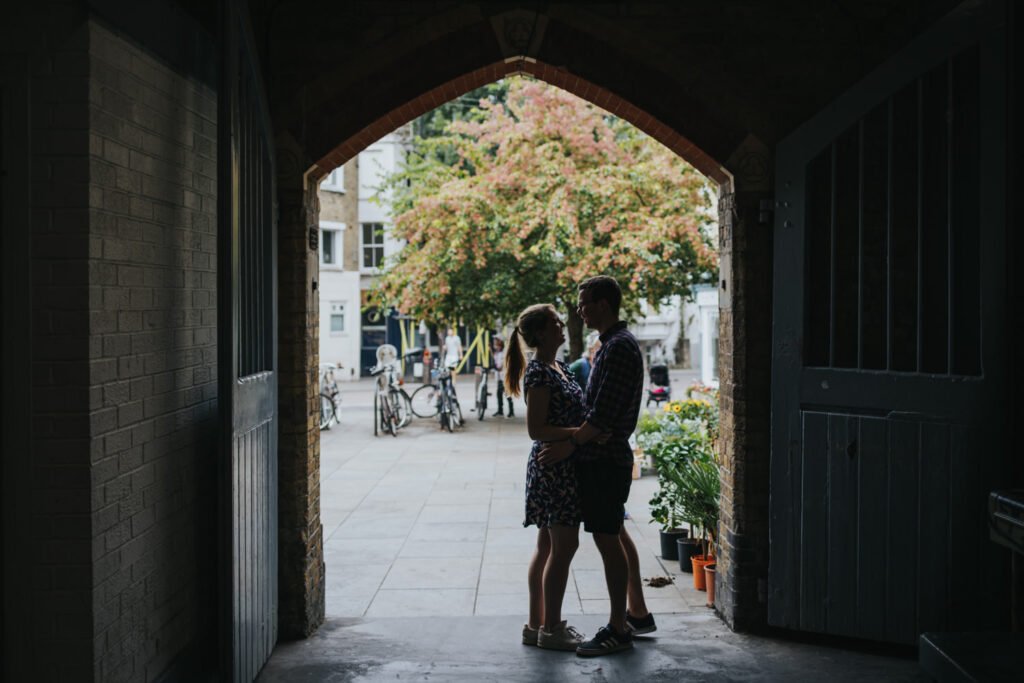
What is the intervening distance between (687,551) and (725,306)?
219 centimetres

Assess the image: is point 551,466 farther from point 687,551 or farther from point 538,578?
point 687,551

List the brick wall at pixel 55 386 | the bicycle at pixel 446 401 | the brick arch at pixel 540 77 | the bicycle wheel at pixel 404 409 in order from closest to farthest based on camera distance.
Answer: the brick wall at pixel 55 386 → the brick arch at pixel 540 77 → the bicycle at pixel 446 401 → the bicycle wheel at pixel 404 409

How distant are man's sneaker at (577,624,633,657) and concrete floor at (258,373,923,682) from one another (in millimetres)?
47

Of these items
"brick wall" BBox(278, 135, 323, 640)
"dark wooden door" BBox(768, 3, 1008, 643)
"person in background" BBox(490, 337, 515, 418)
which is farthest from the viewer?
"person in background" BBox(490, 337, 515, 418)

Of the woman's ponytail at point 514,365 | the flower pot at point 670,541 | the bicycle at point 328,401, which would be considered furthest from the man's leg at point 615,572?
the bicycle at point 328,401

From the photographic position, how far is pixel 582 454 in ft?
16.6

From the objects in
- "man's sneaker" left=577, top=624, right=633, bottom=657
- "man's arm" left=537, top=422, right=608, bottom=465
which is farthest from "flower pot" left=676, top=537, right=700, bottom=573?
"man's arm" left=537, top=422, right=608, bottom=465

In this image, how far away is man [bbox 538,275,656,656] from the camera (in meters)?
4.96

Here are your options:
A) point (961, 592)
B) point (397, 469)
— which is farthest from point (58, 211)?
point (397, 469)

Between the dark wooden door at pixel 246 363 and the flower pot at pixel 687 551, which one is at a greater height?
the dark wooden door at pixel 246 363

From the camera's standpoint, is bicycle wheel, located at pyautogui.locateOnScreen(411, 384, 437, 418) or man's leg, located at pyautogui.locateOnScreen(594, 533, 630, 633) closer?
man's leg, located at pyautogui.locateOnScreen(594, 533, 630, 633)

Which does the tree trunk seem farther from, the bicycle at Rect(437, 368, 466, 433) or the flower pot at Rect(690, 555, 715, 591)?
the flower pot at Rect(690, 555, 715, 591)

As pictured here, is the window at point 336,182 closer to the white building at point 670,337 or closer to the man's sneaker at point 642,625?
the white building at point 670,337

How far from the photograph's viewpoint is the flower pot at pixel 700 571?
21.4 ft
